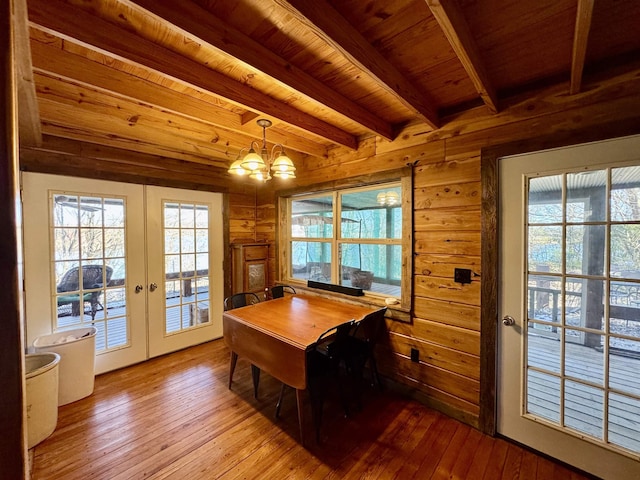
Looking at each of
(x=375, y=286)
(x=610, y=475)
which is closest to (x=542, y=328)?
(x=610, y=475)

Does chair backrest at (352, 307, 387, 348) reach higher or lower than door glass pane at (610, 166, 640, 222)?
lower

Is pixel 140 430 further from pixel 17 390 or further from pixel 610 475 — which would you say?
pixel 610 475

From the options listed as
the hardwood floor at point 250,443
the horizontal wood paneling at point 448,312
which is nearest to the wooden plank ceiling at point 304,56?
the horizontal wood paneling at point 448,312

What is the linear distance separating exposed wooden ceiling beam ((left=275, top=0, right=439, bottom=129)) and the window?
88 cm

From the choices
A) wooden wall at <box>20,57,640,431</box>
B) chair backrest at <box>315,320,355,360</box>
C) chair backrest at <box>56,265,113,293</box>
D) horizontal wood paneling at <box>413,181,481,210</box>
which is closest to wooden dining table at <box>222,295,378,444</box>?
chair backrest at <box>315,320,355,360</box>

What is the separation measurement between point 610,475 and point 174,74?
11.3 feet

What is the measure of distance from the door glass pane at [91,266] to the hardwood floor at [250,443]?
0.66 metres

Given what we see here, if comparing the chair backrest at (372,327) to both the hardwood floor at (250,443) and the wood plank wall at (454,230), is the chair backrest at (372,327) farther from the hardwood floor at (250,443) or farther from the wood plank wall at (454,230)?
the hardwood floor at (250,443)

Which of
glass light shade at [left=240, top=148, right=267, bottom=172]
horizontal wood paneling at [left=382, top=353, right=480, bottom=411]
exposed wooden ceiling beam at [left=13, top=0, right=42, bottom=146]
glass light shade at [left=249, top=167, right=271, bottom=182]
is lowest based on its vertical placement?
horizontal wood paneling at [left=382, top=353, right=480, bottom=411]

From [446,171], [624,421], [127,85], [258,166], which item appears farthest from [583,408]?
[127,85]

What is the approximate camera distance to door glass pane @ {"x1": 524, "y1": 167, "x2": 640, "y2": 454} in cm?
153

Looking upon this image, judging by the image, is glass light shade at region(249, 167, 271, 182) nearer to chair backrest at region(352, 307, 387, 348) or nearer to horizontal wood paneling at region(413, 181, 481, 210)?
horizontal wood paneling at region(413, 181, 481, 210)

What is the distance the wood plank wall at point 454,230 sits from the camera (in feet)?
5.68

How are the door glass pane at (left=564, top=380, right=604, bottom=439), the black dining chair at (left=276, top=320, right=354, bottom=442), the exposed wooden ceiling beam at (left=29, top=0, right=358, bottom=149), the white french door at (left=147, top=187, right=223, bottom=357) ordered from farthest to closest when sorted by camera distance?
the white french door at (left=147, top=187, right=223, bottom=357) → the black dining chair at (left=276, top=320, right=354, bottom=442) → the door glass pane at (left=564, top=380, right=604, bottom=439) → the exposed wooden ceiling beam at (left=29, top=0, right=358, bottom=149)
